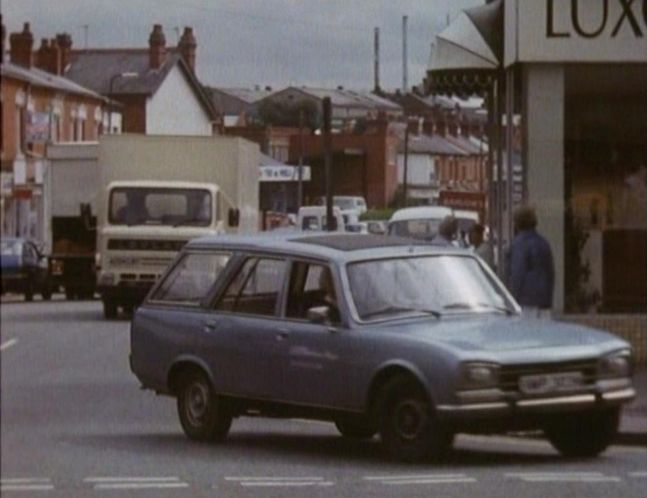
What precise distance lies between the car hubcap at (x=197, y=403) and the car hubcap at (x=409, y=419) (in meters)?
0.50

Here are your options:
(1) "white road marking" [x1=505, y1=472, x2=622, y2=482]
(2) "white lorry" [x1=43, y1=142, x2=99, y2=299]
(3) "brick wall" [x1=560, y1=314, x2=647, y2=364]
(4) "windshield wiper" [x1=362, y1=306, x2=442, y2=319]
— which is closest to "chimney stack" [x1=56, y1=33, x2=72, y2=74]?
(2) "white lorry" [x1=43, y1=142, x2=99, y2=299]

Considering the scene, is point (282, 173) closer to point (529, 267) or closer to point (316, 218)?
point (316, 218)

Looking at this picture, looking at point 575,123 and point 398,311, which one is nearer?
point 398,311

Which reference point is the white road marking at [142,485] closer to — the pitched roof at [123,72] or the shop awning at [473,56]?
the shop awning at [473,56]

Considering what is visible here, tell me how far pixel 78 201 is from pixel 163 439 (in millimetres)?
879

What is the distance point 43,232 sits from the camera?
255cm

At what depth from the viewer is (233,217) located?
2.98 m

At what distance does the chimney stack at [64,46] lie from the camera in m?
2.15

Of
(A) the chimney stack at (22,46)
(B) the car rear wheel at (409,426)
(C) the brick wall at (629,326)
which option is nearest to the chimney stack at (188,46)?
(A) the chimney stack at (22,46)

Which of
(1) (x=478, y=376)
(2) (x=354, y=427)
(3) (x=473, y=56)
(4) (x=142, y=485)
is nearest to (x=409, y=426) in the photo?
(1) (x=478, y=376)

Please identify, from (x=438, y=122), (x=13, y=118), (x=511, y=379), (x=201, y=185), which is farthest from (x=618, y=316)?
(x=13, y=118)

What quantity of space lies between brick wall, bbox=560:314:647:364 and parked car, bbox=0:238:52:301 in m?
2.91

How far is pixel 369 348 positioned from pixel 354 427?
0.17 m

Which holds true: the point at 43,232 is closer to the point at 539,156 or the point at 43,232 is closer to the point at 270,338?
the point at 270,338
